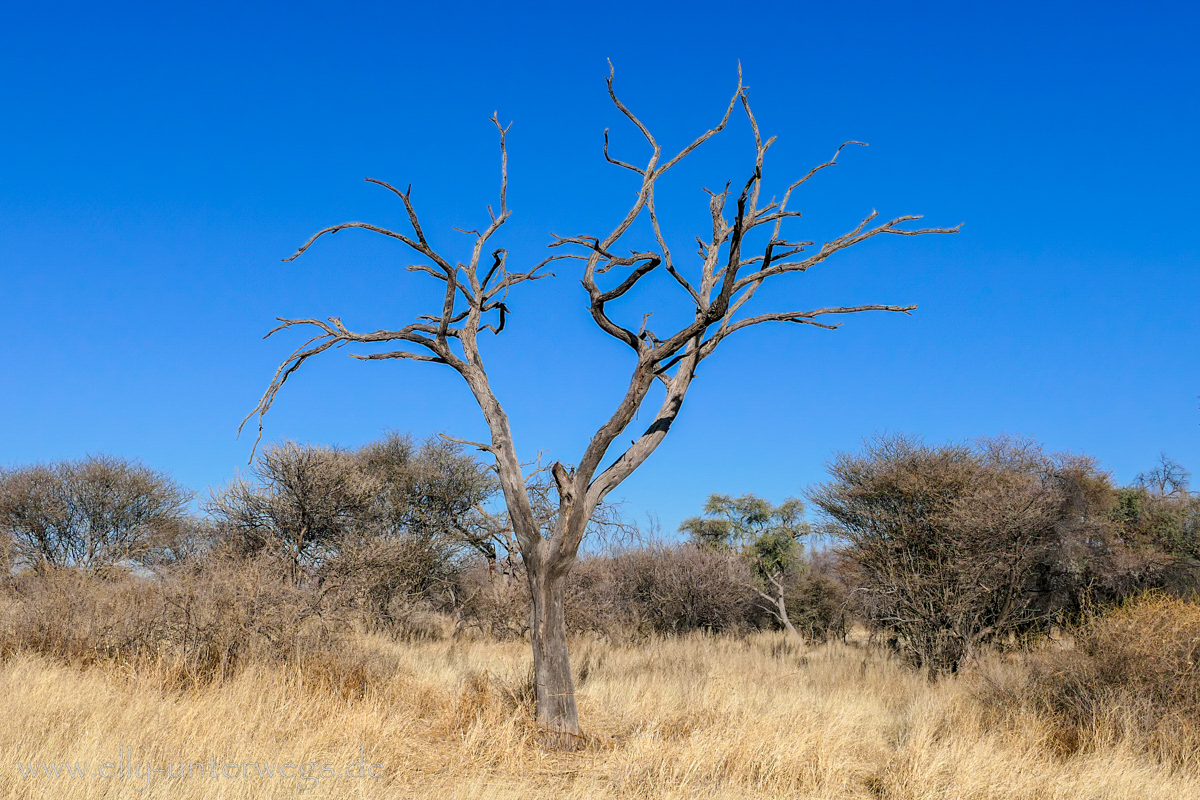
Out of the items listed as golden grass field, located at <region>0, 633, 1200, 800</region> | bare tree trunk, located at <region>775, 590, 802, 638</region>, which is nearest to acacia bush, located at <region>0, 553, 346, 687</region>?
golden grass field, located at <region>0, 633, 1200, 800</region>

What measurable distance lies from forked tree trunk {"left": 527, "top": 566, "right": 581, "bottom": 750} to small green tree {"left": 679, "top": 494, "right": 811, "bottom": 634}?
13694 millimetres

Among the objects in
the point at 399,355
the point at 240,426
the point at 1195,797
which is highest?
the point at 399,355

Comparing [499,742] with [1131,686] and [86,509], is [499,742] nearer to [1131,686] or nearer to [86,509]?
[1131,686]

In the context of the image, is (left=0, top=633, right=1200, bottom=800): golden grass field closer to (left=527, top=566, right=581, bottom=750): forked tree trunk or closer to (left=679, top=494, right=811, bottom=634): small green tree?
(left=527, top=566, right=581, bottom=750): forked tree trunk

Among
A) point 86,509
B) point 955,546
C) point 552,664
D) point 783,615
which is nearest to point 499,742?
point 552,664

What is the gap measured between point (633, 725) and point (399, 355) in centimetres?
445

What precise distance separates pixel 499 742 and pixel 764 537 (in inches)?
769

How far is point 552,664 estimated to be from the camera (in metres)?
7.07

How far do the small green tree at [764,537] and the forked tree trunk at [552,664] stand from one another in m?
13.7

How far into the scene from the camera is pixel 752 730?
24.2ft

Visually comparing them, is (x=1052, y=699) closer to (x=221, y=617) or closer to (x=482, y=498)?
(x=221, y=617)

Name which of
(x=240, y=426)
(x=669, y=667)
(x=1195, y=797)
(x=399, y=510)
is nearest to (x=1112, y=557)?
(x=669, y=667)

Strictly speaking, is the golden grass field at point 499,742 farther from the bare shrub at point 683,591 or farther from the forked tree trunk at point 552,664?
the bare shrub at point 683,591

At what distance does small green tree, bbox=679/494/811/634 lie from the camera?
22.2 metres
